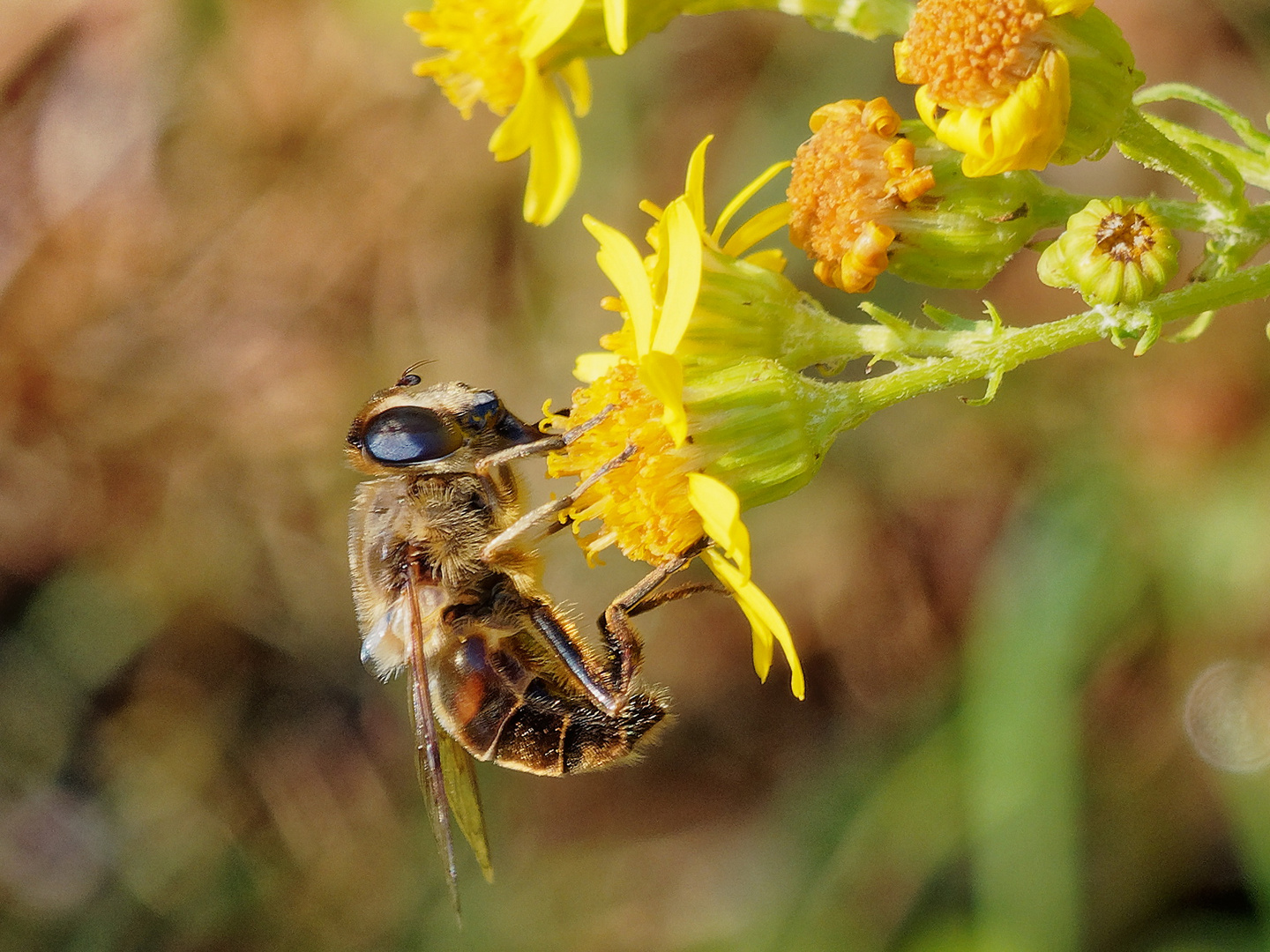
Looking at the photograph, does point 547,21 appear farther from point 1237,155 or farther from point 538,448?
point 1237,155

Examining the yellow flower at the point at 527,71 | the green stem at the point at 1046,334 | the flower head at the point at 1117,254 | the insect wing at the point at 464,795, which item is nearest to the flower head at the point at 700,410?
the green stem at the point at 1046,334

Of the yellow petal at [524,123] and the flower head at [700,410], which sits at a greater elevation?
the yellow petal at [524,123]

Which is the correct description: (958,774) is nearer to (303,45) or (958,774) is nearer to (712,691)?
(712,691)

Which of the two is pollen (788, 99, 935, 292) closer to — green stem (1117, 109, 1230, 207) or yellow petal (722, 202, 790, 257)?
yellow petal (722, 202, 790, 257)

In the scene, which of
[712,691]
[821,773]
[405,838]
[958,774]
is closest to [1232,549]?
[958,774]

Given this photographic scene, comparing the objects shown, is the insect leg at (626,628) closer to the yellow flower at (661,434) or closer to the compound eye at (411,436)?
the yellow flower at (661,434)

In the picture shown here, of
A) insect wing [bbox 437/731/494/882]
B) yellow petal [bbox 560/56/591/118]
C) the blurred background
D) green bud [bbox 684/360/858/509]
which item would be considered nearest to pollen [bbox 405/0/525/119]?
yellow petal [bbox 560/56/591/118]
